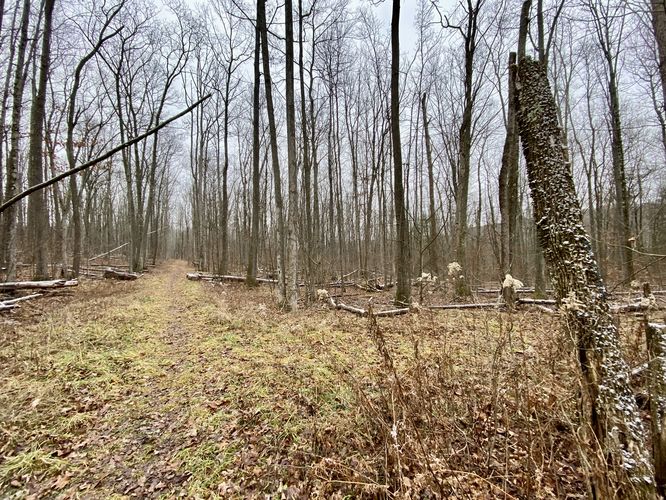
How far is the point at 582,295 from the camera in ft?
7.08

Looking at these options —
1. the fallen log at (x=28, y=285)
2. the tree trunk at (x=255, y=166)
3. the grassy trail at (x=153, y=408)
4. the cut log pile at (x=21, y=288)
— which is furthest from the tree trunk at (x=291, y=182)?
the fallen log at (x=28, y=285)

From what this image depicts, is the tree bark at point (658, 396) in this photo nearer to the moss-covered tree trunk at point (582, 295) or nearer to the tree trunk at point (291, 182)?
the moss-covered tree trunk at point (582, 295)

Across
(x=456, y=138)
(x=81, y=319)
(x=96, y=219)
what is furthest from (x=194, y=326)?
(x=96, y=219)

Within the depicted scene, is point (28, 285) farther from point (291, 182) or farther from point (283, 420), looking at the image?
point (283, 420)

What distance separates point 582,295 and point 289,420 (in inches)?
111

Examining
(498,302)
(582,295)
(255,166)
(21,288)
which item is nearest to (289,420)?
(498,302)

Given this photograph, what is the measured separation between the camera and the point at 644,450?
1.77 meters

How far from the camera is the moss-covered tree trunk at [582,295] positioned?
5.54 ft

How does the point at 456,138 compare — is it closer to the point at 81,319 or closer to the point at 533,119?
the point at 533,119

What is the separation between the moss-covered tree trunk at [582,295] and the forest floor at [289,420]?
18 cm

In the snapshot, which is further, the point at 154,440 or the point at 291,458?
the point at 154,440

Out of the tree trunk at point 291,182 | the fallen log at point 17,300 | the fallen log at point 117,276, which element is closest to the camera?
the fallen log at point 17,300

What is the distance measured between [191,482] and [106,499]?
60 cm

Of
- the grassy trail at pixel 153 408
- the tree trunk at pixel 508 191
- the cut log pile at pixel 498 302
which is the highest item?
the tree trunk at pixel 508 191
